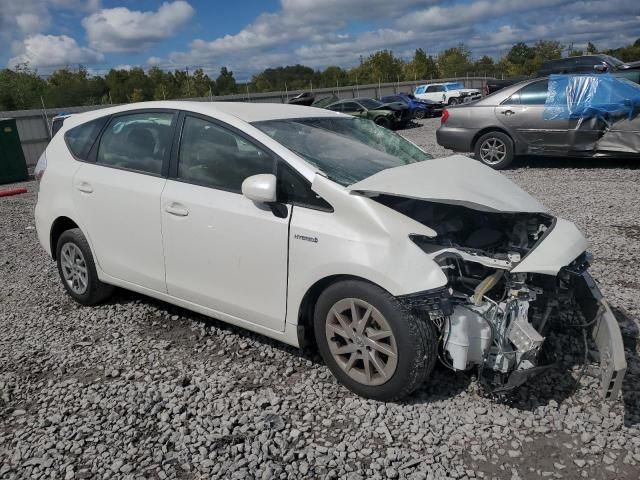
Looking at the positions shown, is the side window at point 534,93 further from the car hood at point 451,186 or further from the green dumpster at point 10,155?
the green dumpster at point 10,155

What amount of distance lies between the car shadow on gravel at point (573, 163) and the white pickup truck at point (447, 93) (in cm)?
1824

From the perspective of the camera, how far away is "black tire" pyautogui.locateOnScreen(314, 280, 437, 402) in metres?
2.73

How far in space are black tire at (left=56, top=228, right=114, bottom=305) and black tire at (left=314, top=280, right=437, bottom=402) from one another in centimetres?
226

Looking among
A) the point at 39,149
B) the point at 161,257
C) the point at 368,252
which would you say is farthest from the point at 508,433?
the point at 39,149

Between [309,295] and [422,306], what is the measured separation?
2.30 ft

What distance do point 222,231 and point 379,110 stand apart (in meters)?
18.5

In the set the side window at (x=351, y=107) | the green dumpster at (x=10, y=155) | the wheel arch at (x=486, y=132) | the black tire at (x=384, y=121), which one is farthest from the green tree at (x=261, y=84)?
the wheel arch at (x=486, y=132)

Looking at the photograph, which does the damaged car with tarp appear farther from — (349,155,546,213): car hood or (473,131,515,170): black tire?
(349,155,546,213): car hood

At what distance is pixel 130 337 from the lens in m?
3.96

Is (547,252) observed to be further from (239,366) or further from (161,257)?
(161,257)

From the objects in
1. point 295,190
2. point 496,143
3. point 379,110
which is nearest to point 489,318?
point 295,190

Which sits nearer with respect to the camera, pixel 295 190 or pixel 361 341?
pixel 361 341

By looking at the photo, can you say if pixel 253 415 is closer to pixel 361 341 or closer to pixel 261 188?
pixel 361 341

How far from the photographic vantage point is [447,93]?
28.7 metres
